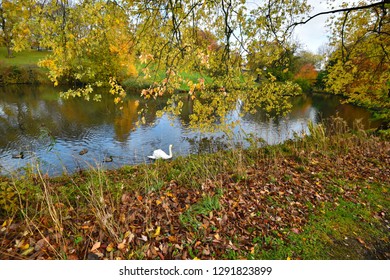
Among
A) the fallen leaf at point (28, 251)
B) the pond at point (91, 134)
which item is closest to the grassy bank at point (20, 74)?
the pond at point (91, 134)

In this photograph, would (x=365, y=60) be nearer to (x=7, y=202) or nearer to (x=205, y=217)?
(x=205, y=217)

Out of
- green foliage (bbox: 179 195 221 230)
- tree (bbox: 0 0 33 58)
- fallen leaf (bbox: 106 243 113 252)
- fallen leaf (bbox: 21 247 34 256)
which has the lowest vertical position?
fallen leaf (bbox: 21 247 34 256)

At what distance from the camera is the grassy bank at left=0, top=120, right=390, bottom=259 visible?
2.65m

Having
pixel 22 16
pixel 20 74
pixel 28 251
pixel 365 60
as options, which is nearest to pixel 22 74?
pixel 20 74

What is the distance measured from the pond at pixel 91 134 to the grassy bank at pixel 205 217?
269 centimetres

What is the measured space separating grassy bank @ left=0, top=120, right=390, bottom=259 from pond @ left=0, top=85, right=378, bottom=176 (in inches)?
106

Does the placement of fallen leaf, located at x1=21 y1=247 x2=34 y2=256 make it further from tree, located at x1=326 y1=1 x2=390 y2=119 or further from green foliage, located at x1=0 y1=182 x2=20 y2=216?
tree, located at x1=326 y1=1 x2=390 y2=119

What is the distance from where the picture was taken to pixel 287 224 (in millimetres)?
3379

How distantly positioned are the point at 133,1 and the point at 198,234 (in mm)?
4368

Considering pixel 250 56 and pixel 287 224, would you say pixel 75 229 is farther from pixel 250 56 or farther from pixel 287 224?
pixel 250 56

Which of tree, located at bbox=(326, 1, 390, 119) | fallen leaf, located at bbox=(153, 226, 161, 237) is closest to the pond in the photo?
tree, located at bbox=(326, 1, 390, 119)

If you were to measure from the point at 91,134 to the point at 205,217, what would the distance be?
412 inches

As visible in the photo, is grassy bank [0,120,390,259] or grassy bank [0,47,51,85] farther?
grassy bank [0,47,51,85]
